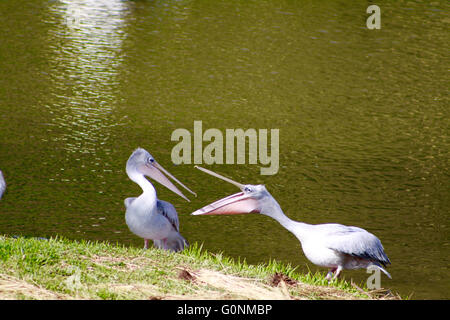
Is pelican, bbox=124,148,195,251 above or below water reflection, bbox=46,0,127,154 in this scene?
below

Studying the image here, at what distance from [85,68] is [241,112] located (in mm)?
3165

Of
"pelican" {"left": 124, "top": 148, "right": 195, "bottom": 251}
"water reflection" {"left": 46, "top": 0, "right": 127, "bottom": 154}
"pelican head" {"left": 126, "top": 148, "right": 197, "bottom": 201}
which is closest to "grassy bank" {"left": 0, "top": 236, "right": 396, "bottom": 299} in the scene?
"pelican" {"left": 124, "top": 148, "right": 195, "bottom": 251}

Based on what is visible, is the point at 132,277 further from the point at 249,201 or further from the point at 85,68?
the point at 85,68

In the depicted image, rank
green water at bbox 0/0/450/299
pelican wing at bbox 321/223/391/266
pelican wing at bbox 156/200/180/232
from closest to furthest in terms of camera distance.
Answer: pelican wing at bbox 321/223/391/266, pelican wing at bbox 156/200/180/232, green water at bbox 0/0/450/299

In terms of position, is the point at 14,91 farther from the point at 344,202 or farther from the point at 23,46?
the point at 344,202

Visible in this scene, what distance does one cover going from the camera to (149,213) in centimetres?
594

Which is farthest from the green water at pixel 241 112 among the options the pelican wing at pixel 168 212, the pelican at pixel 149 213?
the pelican wing at pixel 168 212

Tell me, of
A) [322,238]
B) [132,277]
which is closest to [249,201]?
[322,238]

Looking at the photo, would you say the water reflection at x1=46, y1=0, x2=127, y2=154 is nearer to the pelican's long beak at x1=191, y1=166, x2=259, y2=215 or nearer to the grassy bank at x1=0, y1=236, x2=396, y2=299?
the pelican's long beak at x1=191, y1=166, x2=259, y2=215

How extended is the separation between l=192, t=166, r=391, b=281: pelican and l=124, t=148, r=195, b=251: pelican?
56 cm

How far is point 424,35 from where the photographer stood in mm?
15883

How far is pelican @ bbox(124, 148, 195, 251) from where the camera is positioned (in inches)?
234
